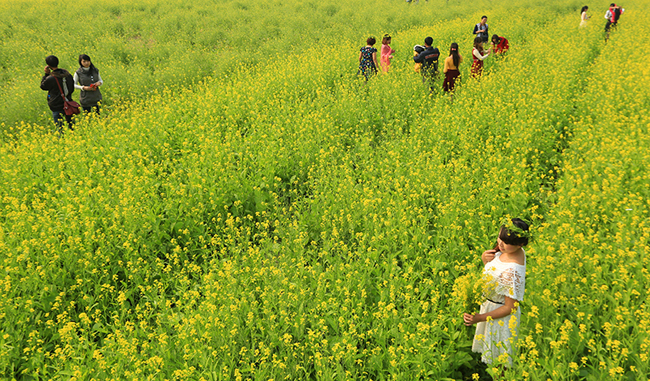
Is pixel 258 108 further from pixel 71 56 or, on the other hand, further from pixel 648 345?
pixel 71 56

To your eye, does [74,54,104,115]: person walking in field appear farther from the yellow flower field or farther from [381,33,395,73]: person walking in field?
[381,33,395,73]: person walking in field

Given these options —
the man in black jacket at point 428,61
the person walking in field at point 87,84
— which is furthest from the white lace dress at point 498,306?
the person walking in field at point 87,84

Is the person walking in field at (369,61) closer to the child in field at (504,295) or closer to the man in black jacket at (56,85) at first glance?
the man in black jacket at (56,85)

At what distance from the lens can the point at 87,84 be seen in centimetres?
906

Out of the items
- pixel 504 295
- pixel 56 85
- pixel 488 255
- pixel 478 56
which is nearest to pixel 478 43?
pixel 478 56

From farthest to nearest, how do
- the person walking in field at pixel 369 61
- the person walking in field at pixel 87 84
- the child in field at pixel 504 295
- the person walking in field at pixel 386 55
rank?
the person walking in field at pixel 386 55 → the person walking in field at pixel 369 61 → the person walking in field at pixel 87 84 → the child in field at pixel 504 295

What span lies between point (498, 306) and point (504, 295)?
139 millimetres

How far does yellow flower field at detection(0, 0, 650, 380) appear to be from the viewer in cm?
342

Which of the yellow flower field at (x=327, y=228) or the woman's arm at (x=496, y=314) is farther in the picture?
the yellow flower field at (x=327, y=228)

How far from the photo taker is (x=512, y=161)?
6.09 metres

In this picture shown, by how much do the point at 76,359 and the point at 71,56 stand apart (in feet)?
52.9

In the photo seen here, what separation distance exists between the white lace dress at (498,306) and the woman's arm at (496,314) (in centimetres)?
5

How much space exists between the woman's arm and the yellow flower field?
10 cm

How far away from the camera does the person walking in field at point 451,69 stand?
9.72 meters
